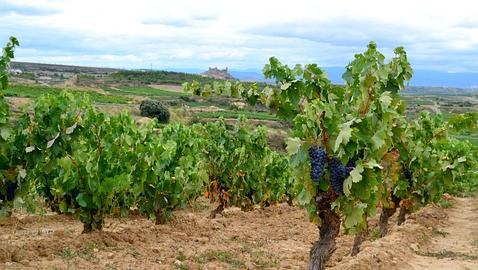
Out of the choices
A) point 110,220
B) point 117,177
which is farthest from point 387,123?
point 110,220

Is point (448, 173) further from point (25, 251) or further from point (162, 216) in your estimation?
point (25, 251)

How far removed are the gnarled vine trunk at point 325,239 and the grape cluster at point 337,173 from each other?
426mm

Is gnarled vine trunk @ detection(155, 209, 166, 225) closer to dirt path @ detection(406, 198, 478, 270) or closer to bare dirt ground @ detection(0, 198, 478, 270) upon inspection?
bare dirt ground @ detection(0, 198, 478, 270)

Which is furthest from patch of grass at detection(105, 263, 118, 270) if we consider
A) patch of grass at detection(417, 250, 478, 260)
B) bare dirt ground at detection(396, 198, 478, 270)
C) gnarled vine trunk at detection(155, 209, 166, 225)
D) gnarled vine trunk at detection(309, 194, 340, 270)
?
patch of grass at detection(417, 250, 478, 260)

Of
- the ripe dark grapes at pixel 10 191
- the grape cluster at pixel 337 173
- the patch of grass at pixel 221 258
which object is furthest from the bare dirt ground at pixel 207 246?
the grape cluster at pixel 337 173

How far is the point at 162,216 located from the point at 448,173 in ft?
20.9

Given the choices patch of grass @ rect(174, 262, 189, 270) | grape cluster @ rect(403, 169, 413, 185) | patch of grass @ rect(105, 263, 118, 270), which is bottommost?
patch of grass @ rect(174, 262, 189, 270)

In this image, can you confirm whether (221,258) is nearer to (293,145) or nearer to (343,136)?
(293,145)

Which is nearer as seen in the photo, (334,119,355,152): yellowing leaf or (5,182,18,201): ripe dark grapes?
(334,119,355,152): yellowing leaf

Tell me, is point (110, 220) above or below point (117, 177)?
below

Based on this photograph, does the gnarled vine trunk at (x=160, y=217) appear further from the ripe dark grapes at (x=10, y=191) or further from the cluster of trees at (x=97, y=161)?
the ripe dark grapes at (x=10, y=191)

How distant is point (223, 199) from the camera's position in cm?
1680

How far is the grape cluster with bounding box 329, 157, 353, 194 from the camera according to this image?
6.70 m

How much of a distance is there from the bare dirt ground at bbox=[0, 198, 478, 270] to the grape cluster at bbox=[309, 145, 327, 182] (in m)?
3.02
